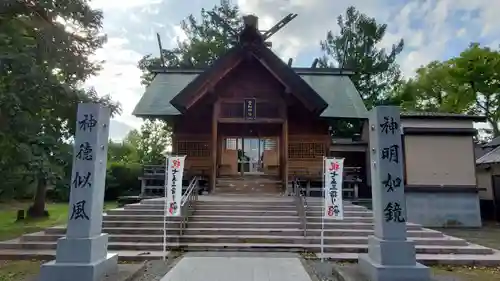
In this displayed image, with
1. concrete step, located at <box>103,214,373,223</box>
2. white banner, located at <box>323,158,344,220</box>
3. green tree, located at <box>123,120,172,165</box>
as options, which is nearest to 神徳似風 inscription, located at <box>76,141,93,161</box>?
concrete step, located at <box>103,214,373,223</box>

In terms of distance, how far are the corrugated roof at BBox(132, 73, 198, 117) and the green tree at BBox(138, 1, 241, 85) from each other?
863 cm

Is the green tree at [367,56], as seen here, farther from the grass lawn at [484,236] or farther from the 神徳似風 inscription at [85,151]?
the 神徳似風 inscription at [85,151]

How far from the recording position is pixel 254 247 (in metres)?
7.59

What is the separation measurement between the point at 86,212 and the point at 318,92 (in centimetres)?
1160

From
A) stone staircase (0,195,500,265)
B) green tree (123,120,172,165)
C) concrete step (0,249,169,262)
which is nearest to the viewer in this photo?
concrete step (0,249,169,262)

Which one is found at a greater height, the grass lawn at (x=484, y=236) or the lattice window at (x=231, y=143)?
Result: the lattice window at (x=231, y=143)

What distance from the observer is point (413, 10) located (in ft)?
49.0

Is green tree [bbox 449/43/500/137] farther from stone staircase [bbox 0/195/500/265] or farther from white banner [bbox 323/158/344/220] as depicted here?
white banner [bbox 323/158/344/220]

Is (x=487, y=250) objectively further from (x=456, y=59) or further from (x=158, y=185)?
(x=456, y=59)

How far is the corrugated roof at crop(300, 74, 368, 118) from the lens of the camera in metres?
13.5

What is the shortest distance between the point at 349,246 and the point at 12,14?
1128cm

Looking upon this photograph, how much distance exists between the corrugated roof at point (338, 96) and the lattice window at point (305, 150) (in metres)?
1.24

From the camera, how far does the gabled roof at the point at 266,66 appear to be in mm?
12016

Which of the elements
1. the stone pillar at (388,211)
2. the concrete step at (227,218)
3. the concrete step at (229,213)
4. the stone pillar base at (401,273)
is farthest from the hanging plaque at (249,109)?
the stone pillar base at (401,273)
